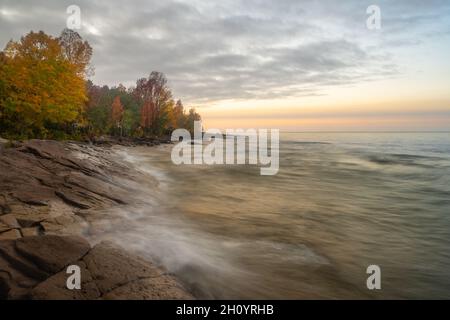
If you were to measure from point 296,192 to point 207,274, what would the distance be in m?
11.9

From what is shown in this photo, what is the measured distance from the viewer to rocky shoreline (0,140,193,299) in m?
4.93

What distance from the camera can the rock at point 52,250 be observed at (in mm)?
5363

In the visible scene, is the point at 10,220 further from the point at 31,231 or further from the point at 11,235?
the point at 11,235

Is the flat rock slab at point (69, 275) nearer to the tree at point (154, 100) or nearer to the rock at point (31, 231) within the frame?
the rock at point (31, 231)

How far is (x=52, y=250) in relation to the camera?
572 cm

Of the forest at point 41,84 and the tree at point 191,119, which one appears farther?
the tree at point 191,119

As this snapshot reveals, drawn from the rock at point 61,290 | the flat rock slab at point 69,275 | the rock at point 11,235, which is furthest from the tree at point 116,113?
the rock at point 61,290

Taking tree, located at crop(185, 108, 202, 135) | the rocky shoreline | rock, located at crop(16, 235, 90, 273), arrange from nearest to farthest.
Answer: the rocky shoreline
rock, located at crop(16, 235, 90, 273)
tree, located at crop(185, 108, 202, 135)

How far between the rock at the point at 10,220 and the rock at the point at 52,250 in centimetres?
121

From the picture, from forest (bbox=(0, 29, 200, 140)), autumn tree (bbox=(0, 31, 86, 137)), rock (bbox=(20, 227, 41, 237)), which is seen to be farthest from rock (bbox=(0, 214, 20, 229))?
autumn tree (bbox=(0, 31, 86, 137))

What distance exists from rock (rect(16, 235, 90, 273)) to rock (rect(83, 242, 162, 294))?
253mm

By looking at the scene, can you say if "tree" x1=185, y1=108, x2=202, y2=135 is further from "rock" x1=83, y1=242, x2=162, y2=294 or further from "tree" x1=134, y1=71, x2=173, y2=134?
"rock" x1=83, y1=242, x2=162, y2=294

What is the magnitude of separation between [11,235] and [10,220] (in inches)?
34.1
